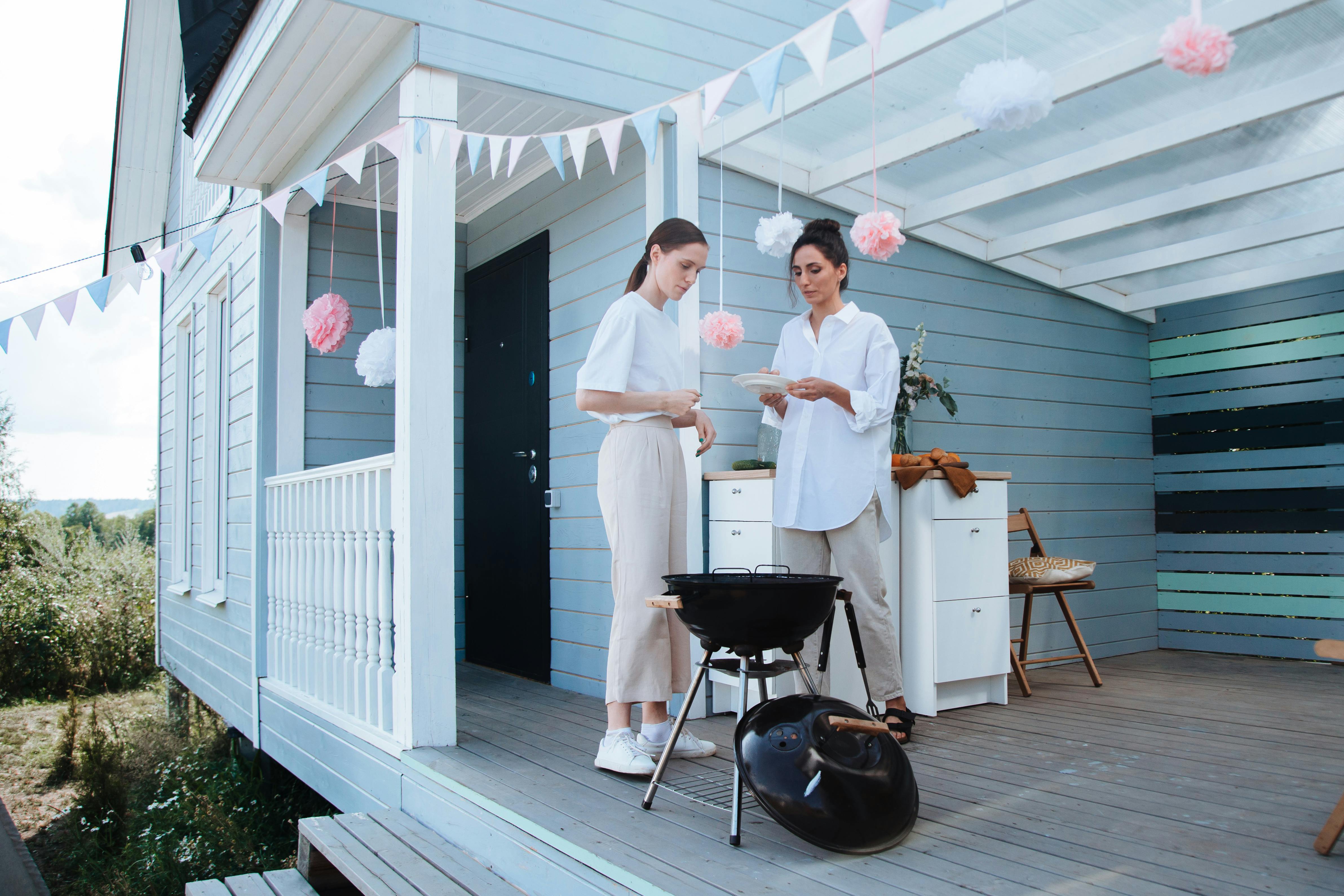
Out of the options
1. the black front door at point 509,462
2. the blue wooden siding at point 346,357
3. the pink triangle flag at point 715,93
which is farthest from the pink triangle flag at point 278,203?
the pink triangle flag at point 715,93

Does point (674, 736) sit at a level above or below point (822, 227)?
below

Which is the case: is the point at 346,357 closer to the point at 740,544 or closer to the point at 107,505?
the point at 740,544

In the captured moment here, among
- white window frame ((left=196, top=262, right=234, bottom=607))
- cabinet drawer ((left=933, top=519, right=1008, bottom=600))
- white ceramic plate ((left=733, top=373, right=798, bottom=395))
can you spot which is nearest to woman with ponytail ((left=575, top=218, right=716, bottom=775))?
white ceramic plate ((left=733, top=373, right=798, bottom=395))

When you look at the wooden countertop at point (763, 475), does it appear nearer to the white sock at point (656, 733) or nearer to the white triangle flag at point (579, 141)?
the white sock at point (656, 733)

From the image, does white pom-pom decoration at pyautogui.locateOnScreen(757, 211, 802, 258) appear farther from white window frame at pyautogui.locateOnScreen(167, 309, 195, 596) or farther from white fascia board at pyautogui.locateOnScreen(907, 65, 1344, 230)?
white window frame at pyautogui.locateOnScreen(167, 309, 195, 596)

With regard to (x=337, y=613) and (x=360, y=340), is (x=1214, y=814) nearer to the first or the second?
(x=337, y=613)

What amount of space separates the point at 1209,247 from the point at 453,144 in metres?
3.46

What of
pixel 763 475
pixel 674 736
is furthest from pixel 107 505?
pixel 674 736

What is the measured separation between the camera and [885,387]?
288 cm

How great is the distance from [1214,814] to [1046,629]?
2634mm

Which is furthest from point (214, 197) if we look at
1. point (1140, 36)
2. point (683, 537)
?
point (1140, 36)

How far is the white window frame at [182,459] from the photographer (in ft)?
22.3

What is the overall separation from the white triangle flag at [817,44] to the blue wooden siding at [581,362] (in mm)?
1411

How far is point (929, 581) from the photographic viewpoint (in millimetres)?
3434
